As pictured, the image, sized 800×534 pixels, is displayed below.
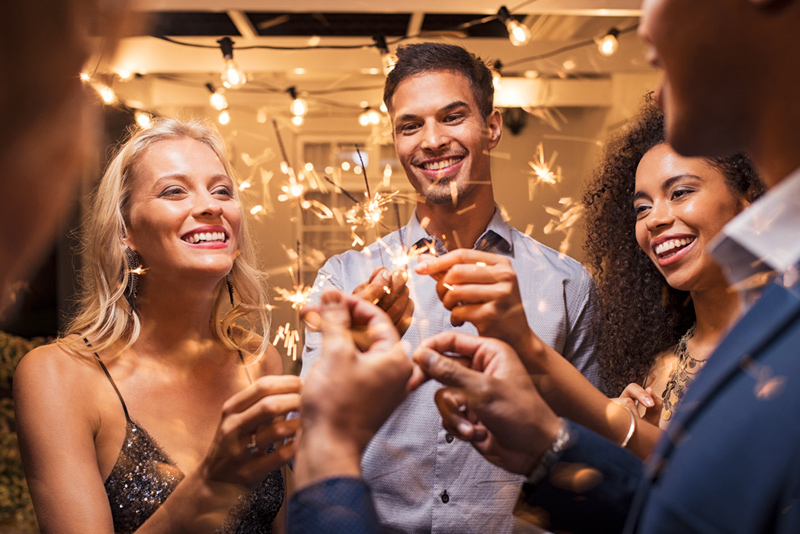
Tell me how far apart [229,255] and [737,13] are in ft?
2.35

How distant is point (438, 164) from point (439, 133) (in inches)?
1.8

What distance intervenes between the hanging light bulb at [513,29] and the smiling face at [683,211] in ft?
1.78

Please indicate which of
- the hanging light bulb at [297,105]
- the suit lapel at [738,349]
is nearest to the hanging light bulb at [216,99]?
the hanging light bulb at [297,105]

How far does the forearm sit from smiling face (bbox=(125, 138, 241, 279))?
48 cm

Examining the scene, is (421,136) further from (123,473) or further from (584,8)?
(584,8)

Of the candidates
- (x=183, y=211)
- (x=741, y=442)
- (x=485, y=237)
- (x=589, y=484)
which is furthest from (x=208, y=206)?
(x=741, y=442)

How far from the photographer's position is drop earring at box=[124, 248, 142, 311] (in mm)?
956

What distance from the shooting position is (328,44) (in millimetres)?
1762

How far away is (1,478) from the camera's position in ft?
3.61

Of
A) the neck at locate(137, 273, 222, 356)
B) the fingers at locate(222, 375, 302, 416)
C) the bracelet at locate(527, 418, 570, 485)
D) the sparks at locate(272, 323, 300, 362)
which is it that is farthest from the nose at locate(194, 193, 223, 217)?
the bracelet at locate(527, 418, 570, 485)

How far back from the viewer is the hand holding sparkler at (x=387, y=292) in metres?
0.66

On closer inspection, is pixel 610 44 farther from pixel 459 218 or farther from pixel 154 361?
pixel 154 361

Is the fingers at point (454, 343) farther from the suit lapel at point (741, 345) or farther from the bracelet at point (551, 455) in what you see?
the suit lapel at point (741, 345)

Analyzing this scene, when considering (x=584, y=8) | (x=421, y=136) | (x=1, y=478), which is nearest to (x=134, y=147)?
(x=421, y=136)
